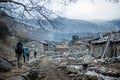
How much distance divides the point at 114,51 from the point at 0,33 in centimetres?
1761

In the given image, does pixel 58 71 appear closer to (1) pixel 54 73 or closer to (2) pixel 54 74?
(1) pixel 54 73

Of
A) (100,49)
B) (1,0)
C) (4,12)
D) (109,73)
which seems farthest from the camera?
(100,49)

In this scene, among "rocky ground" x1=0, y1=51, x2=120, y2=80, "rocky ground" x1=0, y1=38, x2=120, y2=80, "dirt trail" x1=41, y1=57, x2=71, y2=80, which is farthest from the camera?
"dirt trail" x1=41, y1=57, x2=71, y2=80

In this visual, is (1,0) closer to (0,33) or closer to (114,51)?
(0,33)

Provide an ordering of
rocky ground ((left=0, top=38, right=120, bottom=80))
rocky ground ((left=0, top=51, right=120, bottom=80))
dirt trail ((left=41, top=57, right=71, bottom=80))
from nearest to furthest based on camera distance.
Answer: rocky ground ((left=0, top=51, right=120, bottom=80))
rocky ground ((left=0, top=38, right=120, bottom=80))
dirt trail ((left=41, top=57, right=71, bottom=80))

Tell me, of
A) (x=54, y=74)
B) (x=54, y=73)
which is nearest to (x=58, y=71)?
(x=54, y=73)

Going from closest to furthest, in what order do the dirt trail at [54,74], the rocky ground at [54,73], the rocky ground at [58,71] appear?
the rocky ground at [54,73]
the rocky ground at [58,71]
the dirt trail at [54,74]

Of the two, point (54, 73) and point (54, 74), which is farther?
point (54, 73)

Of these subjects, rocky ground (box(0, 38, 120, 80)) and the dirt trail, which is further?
the dirt trail

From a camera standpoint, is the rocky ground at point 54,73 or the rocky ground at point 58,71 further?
the rocky ground at point 58,71

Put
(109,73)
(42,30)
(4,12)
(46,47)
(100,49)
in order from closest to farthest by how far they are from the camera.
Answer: (4,12)
(42,30)
(109,73)
(100,49)
(46,47)

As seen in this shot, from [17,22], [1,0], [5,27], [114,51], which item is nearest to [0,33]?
[5,27]

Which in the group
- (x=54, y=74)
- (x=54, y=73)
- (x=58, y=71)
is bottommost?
(x=58, y=71)

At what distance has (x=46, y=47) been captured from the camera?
7994 centimetres
